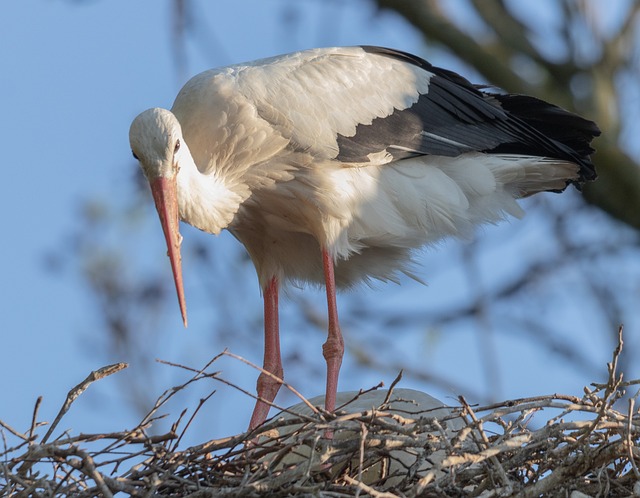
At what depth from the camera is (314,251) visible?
290 inches

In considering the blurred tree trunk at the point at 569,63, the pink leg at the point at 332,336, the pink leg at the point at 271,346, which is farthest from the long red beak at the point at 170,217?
the blurred tree trunk at the point at 569,63

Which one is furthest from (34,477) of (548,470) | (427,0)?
(427,0)

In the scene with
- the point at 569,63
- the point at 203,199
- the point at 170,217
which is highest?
the point at 569,63

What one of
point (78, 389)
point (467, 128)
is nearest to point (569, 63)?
point (467, 128)

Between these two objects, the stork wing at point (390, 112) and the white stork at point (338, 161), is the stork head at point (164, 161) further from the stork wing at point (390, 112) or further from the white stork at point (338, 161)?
the stork wing at point (390, 112)

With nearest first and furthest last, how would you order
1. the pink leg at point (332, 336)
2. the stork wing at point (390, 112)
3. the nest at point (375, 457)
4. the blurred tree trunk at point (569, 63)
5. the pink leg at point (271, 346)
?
the nest at point (375, 457) → the stork wing at point (390, 112) → the pink leg at point (332, 336) → the pink leg at point (271, 346) → the blurred tree trunk at point (569, 63)

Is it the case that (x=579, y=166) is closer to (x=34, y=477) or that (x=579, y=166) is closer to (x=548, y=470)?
(x=548, y=470)

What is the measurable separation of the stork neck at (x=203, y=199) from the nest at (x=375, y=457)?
3.90 feet

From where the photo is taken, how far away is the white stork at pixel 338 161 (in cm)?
667

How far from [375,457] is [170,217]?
1.57m

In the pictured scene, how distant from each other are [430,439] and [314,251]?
7.06ft

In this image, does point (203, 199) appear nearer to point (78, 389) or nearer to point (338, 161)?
point (338, 161)

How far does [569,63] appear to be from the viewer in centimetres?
1092

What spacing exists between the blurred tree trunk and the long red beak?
4.62 metres
